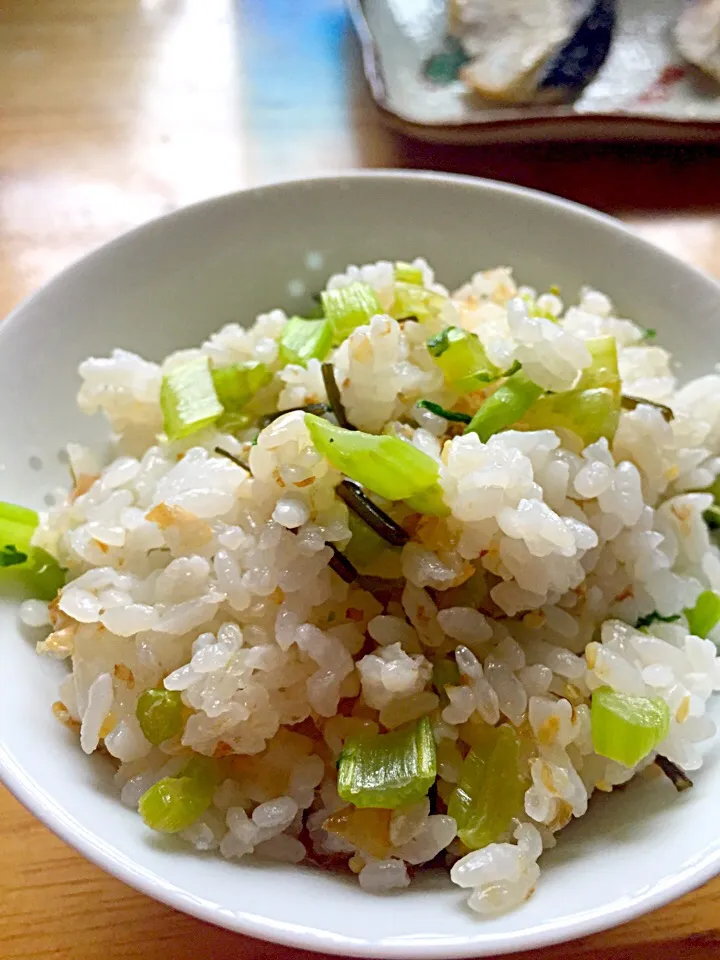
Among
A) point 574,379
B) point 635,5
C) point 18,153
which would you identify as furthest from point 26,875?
point 635,5

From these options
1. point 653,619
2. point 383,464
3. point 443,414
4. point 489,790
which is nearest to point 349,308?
point 443,414

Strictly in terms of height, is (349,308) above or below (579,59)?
below

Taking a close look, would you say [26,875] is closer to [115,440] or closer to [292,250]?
[115,440]

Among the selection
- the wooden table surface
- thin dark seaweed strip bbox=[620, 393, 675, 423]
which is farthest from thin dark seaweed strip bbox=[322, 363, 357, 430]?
the wooden table surface

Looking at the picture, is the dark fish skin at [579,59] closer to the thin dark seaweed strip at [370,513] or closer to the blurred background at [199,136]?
the blurred background at [199,136]

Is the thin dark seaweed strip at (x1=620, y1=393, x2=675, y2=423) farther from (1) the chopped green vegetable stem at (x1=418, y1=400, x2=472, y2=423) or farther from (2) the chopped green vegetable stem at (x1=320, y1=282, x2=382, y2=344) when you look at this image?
(2) the chopped green vegetable stem at (x1=320, y1=282, x2=382, y2=344)

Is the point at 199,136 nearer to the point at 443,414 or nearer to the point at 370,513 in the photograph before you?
the point at 443,414
